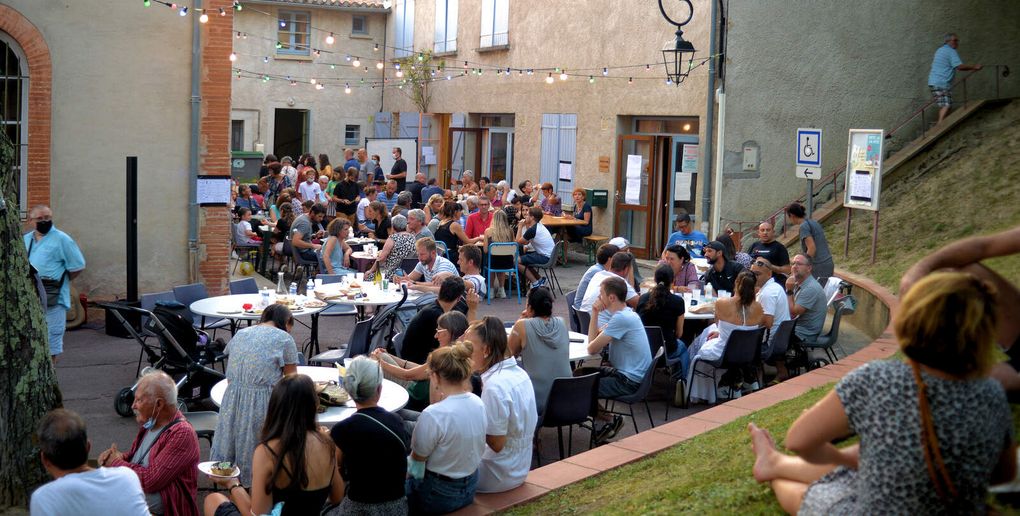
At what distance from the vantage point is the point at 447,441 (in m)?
5.38

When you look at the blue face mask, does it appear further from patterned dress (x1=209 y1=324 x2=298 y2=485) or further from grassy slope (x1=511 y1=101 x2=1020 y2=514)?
grassy slope (x1=511 y1=101 x2=1020 y2=514)

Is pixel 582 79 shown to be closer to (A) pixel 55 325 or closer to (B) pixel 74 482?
(A) pixel 55 325

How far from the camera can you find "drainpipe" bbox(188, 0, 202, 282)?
12242 millimetres

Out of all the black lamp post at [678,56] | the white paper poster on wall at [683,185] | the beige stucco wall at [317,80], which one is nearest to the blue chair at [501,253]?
the black lamp post at [678,56]

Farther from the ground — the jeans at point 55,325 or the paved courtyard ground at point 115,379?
the jeans at point 55,325

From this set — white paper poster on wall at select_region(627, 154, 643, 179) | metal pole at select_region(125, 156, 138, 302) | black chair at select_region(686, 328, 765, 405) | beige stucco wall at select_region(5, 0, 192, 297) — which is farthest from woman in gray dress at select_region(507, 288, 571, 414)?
white paper poster on wall at select_region(627, 154, 643, 179)

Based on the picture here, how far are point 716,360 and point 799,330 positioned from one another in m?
1.50

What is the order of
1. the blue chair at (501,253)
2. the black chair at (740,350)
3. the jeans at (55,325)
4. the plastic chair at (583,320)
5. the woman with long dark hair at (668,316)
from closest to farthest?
the black chair at (740,350)
the jeans at (55,325)
the woman with long dark hair at (668,316)
the plastic chair at (583,320)
the blue chair at (501,253)

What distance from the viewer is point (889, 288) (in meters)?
12.2

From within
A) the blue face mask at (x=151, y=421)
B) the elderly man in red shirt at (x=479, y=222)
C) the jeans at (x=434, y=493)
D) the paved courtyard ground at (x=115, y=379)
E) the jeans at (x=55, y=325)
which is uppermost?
the elderly man in red shirt at (x=479, y=222)

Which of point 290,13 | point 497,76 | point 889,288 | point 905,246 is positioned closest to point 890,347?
point 889,288

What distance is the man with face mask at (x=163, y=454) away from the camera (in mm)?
5188

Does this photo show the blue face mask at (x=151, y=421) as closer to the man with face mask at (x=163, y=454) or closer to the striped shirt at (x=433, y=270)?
the man with face mask at (x=163, y=454)

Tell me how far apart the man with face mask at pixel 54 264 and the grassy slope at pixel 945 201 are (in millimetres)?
8629
